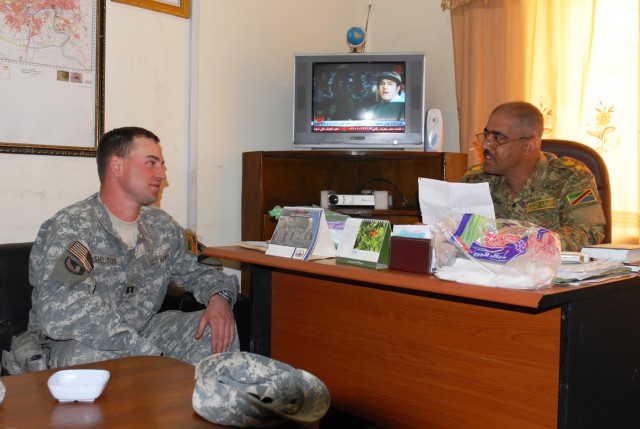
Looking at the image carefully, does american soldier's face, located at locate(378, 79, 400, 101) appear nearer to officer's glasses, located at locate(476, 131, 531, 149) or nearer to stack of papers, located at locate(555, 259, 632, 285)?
officer's glasses, located at locate(476, 131, 531, 149)

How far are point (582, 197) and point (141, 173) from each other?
66.8 inches

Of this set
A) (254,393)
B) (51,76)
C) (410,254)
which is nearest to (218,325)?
(410,254)

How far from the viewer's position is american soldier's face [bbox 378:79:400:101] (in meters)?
3.50

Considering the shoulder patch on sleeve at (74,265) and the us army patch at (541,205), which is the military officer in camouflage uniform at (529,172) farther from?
the shoulder patch on sleeve at (74,265)

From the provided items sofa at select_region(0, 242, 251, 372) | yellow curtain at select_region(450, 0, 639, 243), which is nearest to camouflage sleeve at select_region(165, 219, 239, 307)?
sofa at select_region(0, 242, 251, 372)

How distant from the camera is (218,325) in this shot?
2406 millimetres

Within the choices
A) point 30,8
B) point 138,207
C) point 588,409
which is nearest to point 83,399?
point 588,409

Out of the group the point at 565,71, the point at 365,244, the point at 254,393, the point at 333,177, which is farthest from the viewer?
the point at 333,177

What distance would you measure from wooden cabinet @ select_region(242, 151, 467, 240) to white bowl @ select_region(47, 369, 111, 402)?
6.79 ft

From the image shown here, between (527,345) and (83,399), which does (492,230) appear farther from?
(83,399)

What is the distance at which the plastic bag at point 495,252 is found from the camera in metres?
1.45

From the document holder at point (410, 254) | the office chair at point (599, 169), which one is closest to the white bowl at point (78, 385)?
the document holder at point (410, 254)

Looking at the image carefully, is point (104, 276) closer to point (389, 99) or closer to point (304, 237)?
point (304, 237)

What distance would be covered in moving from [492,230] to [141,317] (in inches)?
57.3
